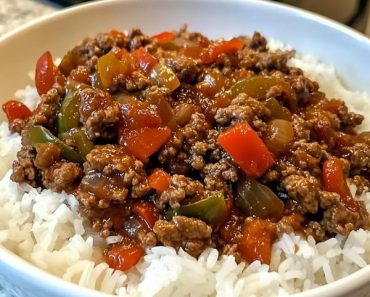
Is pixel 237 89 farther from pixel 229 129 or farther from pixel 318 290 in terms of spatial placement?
pixel 318 290

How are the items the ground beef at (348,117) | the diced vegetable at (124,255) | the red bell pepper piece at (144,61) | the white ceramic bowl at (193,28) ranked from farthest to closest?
the white ceramic bowl at (193,28)
the ground beef at (348,117)
the red bell pepper piece at (144,61)
the diced vegetable at (124,255)

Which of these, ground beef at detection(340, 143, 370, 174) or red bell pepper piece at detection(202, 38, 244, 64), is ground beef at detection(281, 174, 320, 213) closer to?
ground beef at detection(340, 143, 370, 174)

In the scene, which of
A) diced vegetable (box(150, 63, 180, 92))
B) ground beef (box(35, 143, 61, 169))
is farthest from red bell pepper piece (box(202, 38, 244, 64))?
ground beef (box(35, 143, 61, 169))

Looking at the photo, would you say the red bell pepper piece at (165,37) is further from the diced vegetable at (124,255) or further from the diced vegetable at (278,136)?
the diced vegetable at (124,255)

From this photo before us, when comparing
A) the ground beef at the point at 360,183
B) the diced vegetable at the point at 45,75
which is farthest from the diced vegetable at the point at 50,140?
the ground beef at the point at 360,183

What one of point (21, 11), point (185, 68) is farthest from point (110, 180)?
point (21, 11)

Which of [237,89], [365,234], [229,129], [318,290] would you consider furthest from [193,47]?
[318,290]

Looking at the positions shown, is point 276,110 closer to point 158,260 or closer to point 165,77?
point 165,77
